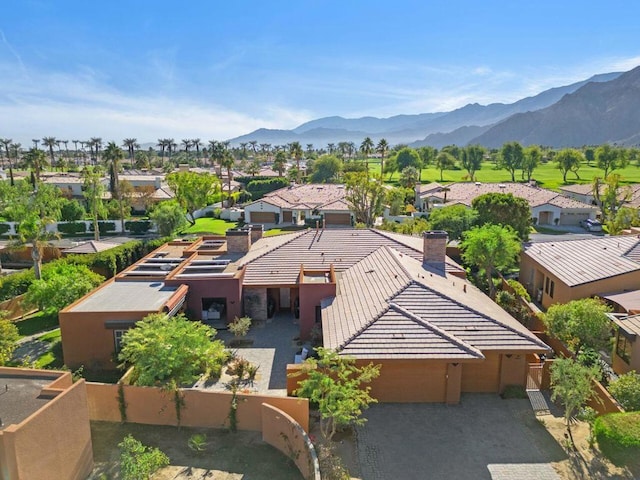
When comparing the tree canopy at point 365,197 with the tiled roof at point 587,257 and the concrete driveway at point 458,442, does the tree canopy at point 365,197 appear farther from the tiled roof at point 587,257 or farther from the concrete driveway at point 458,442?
the concrete driveway at point 458,442

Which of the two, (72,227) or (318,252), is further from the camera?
(72,227)

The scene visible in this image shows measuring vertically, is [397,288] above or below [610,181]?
below

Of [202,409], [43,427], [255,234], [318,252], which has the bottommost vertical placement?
[202,409]

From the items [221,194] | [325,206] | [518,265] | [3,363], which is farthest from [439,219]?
[221,194]

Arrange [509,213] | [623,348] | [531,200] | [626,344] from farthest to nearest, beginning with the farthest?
[531,200] < [509,213] < [623,348] < [626,344]

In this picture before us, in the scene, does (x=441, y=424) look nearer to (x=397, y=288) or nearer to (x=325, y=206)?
(x=397, y=288)

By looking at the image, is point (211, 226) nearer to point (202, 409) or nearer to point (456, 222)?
point (456, 222)

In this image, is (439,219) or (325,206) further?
(325,206)

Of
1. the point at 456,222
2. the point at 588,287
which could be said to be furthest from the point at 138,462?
the point at 456,222
